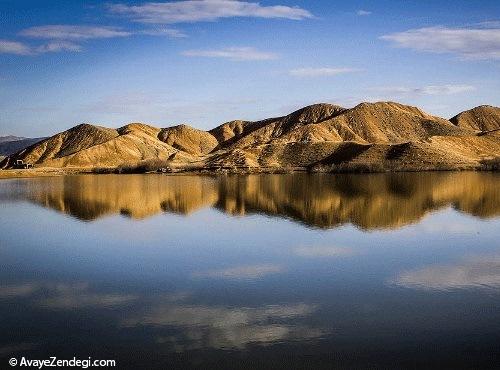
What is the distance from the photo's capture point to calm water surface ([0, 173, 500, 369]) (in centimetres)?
1206

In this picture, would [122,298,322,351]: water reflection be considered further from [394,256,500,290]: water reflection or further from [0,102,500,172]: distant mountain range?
[0,102,500,172]: distant mountain range

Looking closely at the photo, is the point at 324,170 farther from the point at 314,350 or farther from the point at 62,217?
the point at 314,350

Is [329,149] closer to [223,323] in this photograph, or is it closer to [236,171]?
[236,171]

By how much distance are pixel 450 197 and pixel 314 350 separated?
130 feet

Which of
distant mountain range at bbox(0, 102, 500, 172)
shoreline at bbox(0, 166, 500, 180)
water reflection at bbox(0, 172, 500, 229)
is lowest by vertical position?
water reflection at bbox(0, 172, 500, 229)

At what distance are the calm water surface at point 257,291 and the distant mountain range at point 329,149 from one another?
7856cm

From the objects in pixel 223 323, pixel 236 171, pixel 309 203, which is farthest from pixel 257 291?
pixel 236 171

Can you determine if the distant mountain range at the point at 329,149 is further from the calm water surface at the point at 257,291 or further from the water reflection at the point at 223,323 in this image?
the water reflection at the point at 223,323

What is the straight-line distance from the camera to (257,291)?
16.9 m

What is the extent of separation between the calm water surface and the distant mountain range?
258 ft

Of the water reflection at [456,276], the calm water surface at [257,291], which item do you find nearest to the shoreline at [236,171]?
the calm water surface at [257,291]

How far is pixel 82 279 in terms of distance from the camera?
1889 cm

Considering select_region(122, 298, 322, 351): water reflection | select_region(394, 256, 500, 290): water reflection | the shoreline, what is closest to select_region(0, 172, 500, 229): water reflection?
select_region(394, 256, 500, 290): water reflection

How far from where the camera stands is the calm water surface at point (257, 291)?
12062mm
